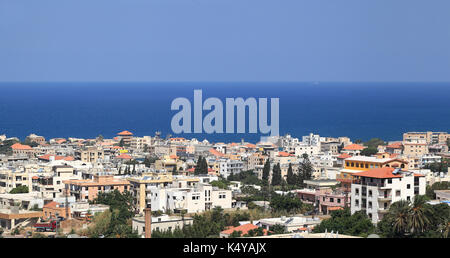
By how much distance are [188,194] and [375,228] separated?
4228 mm

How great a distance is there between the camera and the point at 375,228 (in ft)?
38.3

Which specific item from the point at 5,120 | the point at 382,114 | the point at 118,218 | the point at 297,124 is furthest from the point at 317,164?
Result: the point at 382,114

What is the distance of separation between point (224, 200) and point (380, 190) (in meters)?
3.49

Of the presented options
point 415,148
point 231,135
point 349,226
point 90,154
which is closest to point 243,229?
point 349,226

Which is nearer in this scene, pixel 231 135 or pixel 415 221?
pixel 415 221

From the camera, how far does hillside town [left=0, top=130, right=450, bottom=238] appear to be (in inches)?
457

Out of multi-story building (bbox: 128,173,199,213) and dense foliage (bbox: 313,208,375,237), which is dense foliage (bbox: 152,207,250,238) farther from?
multi-story building (bbox: 128,173,199,213)

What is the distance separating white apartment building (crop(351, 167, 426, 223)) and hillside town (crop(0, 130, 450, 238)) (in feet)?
0.05

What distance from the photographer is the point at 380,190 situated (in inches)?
500

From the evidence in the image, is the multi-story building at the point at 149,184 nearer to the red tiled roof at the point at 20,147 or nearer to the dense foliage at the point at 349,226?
the dense foliage at the point at 349,226

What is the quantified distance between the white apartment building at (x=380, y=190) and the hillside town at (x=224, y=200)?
2cm

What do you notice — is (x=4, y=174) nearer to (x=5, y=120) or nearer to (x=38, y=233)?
(x=38, y=233)

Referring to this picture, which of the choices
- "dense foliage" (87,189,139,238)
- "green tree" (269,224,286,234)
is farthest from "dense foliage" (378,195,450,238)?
"dense foliage" (87,189,139,238)

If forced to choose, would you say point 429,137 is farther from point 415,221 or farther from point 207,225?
point 415,221
